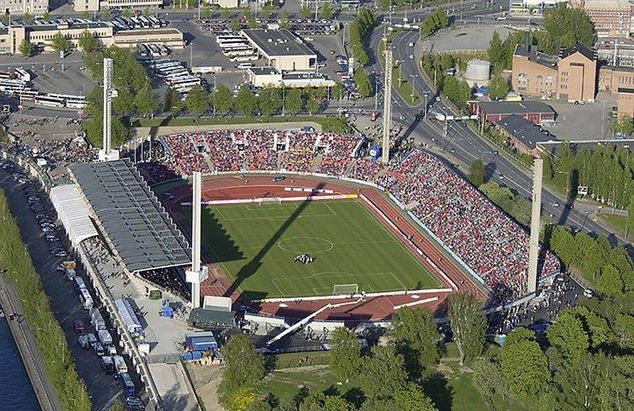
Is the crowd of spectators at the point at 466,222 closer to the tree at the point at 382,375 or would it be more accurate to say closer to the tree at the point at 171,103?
the tree at the point at 382,375

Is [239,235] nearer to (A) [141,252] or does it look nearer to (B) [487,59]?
(A) [141,252]

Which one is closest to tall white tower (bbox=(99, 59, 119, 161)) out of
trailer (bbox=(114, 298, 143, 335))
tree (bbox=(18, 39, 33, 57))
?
trailer (bbox=(114, 298, 143, 335))

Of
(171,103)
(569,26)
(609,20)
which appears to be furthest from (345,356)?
(609,20)

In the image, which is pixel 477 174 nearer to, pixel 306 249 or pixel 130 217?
pixel 306 249

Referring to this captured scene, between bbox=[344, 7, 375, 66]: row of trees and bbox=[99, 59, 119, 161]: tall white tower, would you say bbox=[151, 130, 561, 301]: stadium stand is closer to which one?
bbox=[99, 59, 119, 161]: tall white tower

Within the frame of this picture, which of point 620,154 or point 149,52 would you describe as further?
point 149,52

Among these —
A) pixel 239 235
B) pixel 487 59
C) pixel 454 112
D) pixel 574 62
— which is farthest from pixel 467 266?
pixel 487 59
